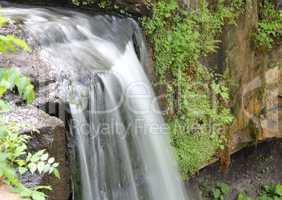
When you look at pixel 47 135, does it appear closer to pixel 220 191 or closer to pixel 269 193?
pixel 220 191

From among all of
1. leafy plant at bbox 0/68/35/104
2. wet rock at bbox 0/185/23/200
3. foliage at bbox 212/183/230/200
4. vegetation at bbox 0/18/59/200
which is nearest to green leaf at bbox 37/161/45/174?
vegetation at bbox 0/18/59/200

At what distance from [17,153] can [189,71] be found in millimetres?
3913

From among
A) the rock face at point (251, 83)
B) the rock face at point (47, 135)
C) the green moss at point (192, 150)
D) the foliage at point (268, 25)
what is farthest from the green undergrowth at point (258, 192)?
the rock face at point (47, 135)

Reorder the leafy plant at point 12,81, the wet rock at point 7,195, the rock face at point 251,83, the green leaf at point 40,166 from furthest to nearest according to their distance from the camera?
the rock face at point 251,83 → the green leaf at point 40,166 → the wet rock at point 7,195 → the leafy plant at point 12,81

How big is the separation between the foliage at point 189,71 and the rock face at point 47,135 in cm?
285

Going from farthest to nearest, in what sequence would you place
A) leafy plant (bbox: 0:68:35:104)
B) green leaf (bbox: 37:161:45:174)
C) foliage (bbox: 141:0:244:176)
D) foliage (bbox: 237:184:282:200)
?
1. foliage (bbox: 237:184:282:200)
2. foliage (bbox: 141:0:244:176)
3. green leaf (bbox: 37:161:45:174)
4. leafy plant (bbox: 0:68:35:104)

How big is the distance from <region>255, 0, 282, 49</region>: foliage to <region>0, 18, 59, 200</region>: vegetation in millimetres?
5142

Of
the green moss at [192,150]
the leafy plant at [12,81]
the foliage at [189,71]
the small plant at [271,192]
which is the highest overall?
the leafy plant at [12,81]

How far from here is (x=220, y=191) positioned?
7309 millimetres

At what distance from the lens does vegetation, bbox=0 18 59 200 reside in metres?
2.23

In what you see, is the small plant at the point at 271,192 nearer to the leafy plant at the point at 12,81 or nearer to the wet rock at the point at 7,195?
the wet rock at the point at 7,195

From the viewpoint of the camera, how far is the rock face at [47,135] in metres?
2.91

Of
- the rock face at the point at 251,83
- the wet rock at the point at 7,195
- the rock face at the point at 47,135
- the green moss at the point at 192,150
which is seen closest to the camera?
the wet rock at the point at 7,195

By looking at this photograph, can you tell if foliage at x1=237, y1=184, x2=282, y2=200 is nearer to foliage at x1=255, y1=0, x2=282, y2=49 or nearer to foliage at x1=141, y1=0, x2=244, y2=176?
foliage at x1=141, y1=0, x2=244, y2=176
